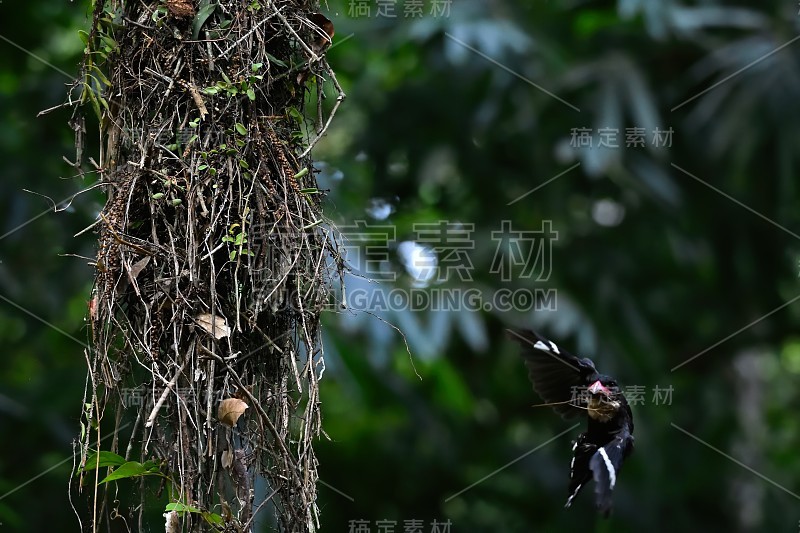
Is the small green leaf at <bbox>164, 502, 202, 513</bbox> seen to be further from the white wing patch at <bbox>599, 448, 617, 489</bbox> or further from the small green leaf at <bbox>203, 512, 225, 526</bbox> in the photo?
the white wing patch at <bbox>599, 448, 617, 489</bbox>

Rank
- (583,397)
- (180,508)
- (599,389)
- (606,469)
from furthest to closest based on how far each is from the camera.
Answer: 1. (583,397)
2. (599,389)
3. (606,469)
4. (180,508)

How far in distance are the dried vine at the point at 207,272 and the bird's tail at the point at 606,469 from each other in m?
0.56

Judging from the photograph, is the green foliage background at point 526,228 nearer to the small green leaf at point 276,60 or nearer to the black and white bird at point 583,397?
the black and white bird at point 583,397

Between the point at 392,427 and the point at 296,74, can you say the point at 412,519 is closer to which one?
the point at 392,427

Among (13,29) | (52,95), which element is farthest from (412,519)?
(13,29)

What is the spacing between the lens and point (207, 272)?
176cm

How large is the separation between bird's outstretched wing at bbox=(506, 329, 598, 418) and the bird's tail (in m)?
0.20

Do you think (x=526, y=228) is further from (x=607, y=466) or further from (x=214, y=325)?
(x=214, y=325)

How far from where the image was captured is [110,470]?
180 cm

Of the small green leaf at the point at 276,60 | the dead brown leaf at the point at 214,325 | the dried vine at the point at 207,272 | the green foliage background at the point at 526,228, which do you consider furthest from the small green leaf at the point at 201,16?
the green foliage background at the point at 526,228

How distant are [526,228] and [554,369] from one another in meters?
3.28

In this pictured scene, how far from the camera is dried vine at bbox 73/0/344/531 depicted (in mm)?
1713

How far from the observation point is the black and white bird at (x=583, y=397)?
2.17 m

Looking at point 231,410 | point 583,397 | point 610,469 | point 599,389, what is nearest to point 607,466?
point 610,469
